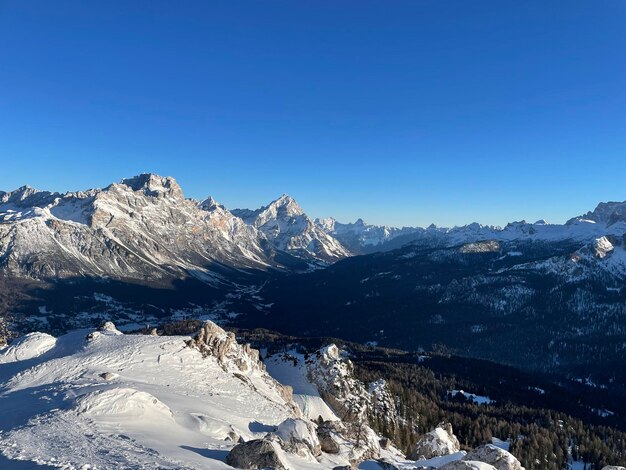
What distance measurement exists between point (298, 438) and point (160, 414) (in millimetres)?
15707

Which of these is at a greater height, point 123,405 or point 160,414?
point 123,405

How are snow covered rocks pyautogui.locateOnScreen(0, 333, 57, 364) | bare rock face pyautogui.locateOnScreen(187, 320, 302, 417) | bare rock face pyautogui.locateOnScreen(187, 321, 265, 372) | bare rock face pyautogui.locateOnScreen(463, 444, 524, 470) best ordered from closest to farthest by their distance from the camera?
1. bare rock face pyautogui.locateOnScreen(463, 444, 524, 470)
2. snow covered rocks pyautogui.locateOnScreen(0, 333, 57, 364)
3. bare rock face pyautogui.locateOnScreen(187, 320, 302, 417)
4. bare rock face pyautogui.locateOnScreen(187, 321, 265, 372)

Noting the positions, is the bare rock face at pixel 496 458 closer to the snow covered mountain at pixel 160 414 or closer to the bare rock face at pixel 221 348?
the snow covered mountain at pixel 160 414

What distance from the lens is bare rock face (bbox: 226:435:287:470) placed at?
116ft

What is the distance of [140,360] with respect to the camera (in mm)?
72562

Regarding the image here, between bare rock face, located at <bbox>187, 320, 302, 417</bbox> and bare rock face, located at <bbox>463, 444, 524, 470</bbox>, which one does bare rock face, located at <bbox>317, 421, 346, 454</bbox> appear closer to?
bare rock face, located at <bbox>463, 444, 524, 470</bbox>

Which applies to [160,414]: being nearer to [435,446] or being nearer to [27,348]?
[27,348]

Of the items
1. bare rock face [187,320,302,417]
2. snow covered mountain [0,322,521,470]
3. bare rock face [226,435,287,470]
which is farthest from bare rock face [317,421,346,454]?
bare rock face [226,435,287,470]

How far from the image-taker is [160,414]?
1838 inches

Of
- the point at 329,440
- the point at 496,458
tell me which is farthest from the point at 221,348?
the point at 496,458

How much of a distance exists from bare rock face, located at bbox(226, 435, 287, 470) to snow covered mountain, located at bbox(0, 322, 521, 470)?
83mm

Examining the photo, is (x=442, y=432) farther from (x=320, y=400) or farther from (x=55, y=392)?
(x=55, y=392)

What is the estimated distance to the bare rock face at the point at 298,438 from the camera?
4807cm

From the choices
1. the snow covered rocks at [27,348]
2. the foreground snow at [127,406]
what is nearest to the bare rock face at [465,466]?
the foreground snow at [127,406]
